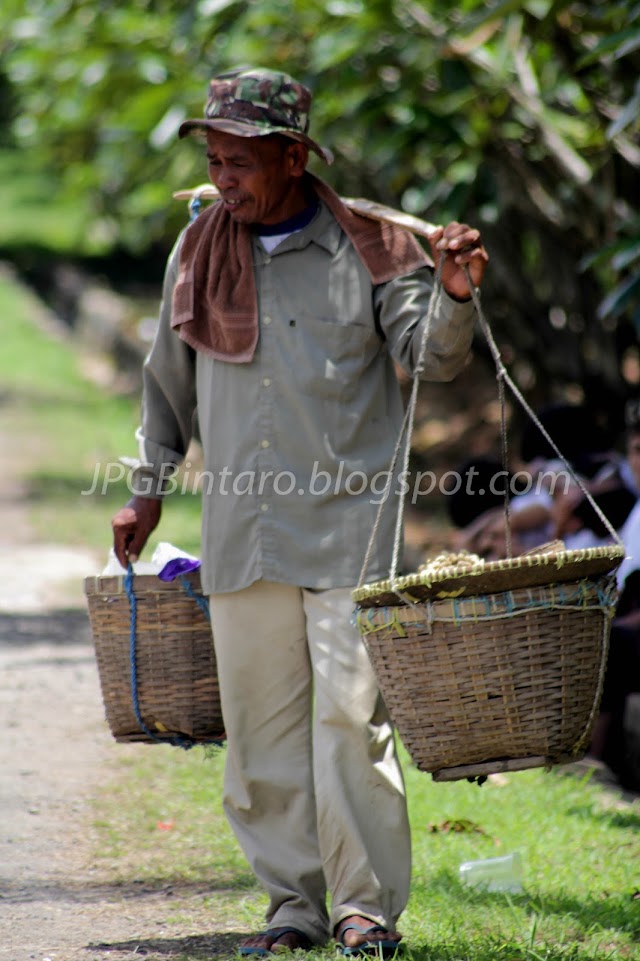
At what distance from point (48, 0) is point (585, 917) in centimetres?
644

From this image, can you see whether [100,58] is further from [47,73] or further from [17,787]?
[17,787]

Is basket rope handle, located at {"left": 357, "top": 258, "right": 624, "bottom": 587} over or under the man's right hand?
over

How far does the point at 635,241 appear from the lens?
5.73m

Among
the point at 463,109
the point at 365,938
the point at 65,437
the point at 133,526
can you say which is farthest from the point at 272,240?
the point at 65,437

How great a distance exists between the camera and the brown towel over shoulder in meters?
3.82

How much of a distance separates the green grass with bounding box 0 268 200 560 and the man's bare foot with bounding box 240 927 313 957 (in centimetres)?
456

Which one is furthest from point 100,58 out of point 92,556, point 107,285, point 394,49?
point 107,285

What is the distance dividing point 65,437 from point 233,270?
11001 mm

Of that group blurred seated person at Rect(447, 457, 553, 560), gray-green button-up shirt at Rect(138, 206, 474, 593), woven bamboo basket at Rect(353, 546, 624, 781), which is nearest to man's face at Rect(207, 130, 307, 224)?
gray-green button-up shirt at Rect(138, 206, 474, 593)

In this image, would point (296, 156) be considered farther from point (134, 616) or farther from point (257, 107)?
point (134, 616)

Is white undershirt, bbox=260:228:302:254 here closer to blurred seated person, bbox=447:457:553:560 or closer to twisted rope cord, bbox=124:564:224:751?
twisted rope cord, bbox=124:564:224:751

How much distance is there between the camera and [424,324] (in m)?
3.66

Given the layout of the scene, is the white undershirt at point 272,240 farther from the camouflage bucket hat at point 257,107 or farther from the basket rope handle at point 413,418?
the basket rope handle at point 413,418

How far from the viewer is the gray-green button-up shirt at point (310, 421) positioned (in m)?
3.77
